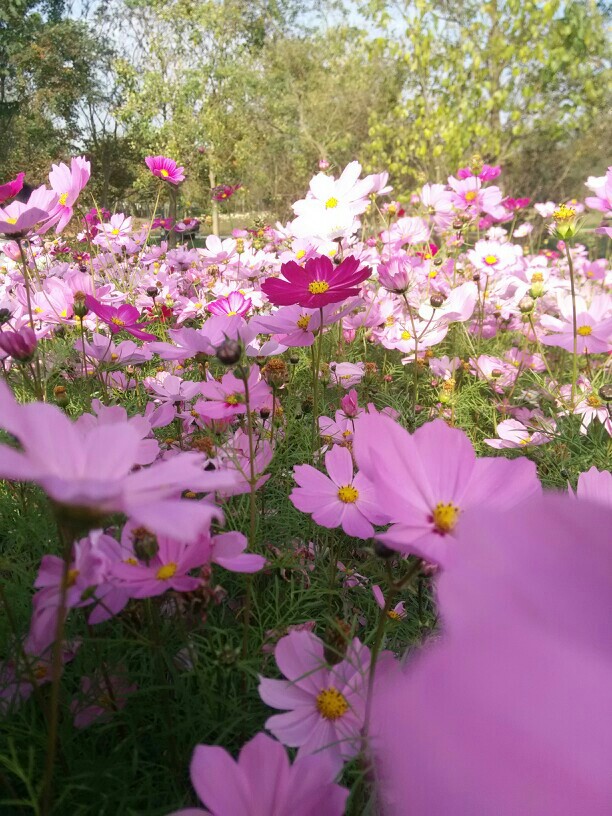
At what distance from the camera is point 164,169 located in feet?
5.55

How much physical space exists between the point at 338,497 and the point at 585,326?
2.50 feet

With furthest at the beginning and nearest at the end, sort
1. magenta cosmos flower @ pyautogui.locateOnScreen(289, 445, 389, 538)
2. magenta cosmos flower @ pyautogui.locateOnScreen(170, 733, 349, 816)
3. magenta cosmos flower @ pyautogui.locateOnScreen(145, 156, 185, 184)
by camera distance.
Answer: magenta cosmos flower @ pyautogui.locateOnScreen(145, 156, 185, 184)
magenta cosmos flower @ pyautogui.locateOnScreen(289, 445, 389, 538)
magenta cosmos flower @ pyautogui.locateOnScreen(170, 733, 349, 816)

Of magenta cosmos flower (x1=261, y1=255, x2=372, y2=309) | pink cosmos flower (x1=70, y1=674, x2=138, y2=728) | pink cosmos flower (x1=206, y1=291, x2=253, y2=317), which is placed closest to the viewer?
pink cosmos flower (x1=70, y1=674, x2=138, y2=728)

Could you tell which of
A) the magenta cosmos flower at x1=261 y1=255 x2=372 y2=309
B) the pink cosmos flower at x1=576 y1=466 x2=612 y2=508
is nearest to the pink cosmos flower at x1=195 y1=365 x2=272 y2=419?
the magenta cosmos flower at x1=261 y1=255 x2=372 y2=309

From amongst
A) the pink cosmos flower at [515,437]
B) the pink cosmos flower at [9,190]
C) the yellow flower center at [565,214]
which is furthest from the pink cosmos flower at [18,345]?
the yellow flower center at [565,214]

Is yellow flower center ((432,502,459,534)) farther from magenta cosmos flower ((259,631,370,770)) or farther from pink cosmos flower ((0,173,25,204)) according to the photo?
pink cosmos flower ((0,173,25,204))

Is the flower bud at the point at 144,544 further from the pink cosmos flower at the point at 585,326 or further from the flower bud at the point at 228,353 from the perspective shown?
the pink cosmos flower at the point at 585,326

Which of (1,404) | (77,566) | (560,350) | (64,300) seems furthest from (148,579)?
(560,350)

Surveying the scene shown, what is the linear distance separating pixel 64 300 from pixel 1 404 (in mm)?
938

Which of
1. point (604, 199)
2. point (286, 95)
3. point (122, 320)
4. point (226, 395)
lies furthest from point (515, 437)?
point (286, 95)

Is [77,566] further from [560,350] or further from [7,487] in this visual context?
[560,350]

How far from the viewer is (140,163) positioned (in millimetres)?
8773

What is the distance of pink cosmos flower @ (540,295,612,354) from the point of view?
0.98 m

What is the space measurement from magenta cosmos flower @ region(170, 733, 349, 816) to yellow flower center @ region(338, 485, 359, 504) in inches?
12.3
